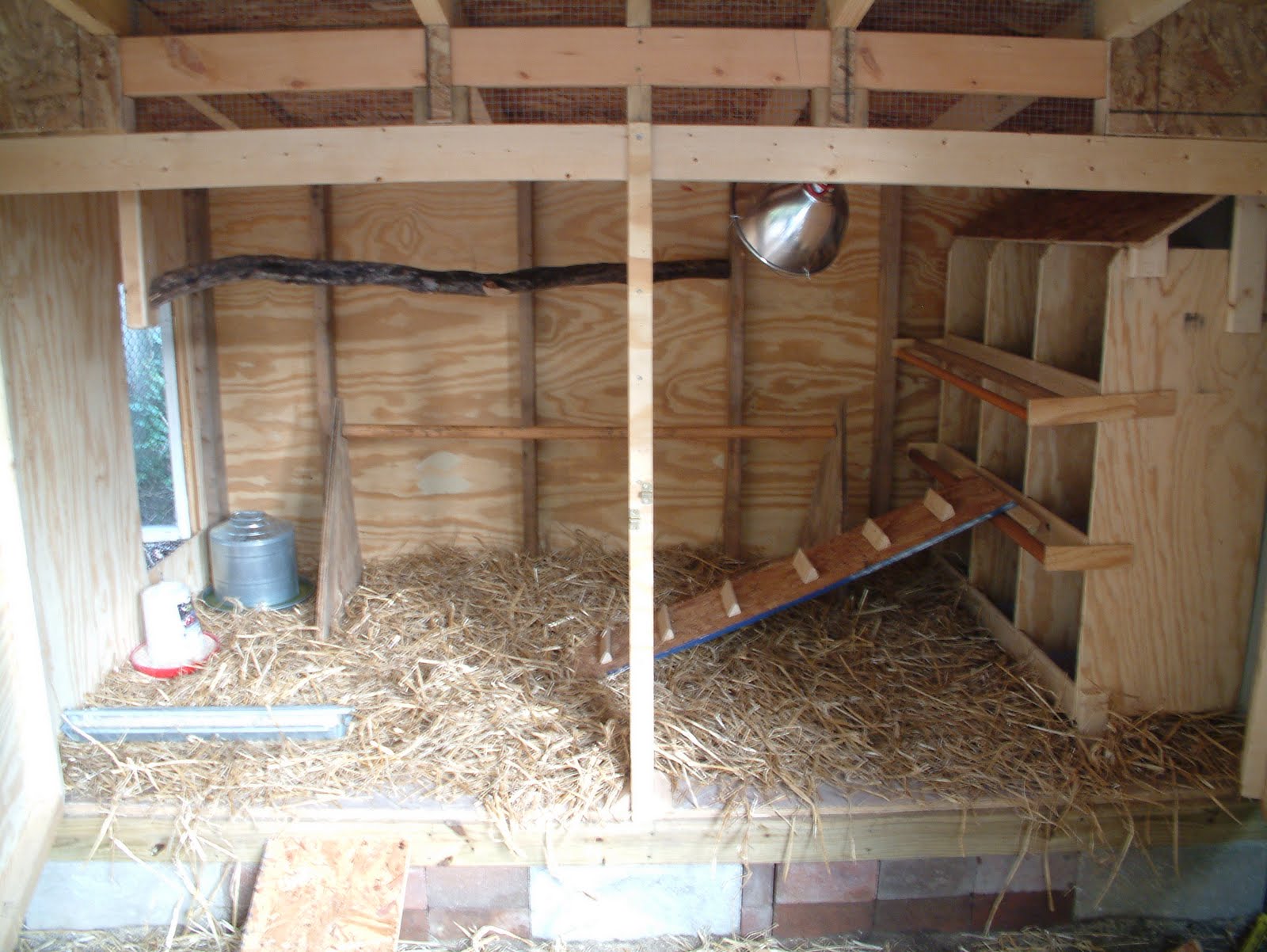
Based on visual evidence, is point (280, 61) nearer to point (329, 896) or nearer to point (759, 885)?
point (329, 896)

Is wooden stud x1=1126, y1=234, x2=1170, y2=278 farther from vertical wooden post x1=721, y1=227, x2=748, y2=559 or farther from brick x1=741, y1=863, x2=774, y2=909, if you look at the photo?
brick x1=741, y1=863, x2=774, y2=909

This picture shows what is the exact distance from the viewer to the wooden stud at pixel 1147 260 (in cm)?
247

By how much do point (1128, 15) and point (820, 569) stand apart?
1.59 m

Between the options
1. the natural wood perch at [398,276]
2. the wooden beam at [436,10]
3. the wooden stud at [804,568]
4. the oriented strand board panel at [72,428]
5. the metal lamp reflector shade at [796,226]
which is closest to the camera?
the wooden beam at [436,10]

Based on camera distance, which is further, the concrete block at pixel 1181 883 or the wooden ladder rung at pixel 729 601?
the wooden ladder rung at pixel 729 601

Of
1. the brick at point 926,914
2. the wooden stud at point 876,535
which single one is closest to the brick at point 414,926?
the brick at point 926,914

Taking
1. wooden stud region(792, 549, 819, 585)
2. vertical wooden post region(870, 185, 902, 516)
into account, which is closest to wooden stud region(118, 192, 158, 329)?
wooden stud region(792, 549, 819, 585)

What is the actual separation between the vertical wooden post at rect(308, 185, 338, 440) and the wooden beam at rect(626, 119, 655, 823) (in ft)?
5.51

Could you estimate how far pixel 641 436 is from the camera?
7.50ft

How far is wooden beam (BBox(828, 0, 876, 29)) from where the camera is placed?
2119 millimetres

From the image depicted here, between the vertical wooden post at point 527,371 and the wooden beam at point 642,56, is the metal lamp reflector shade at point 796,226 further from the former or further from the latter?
the vertical wooden post at point 527,371

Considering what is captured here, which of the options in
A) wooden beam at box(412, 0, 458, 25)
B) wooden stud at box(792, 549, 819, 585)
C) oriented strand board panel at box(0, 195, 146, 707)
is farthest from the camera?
wooden stud at box(792, 549, 819, 585)

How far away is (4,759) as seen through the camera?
225 cm

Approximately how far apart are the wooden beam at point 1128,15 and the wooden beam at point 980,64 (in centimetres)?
4
